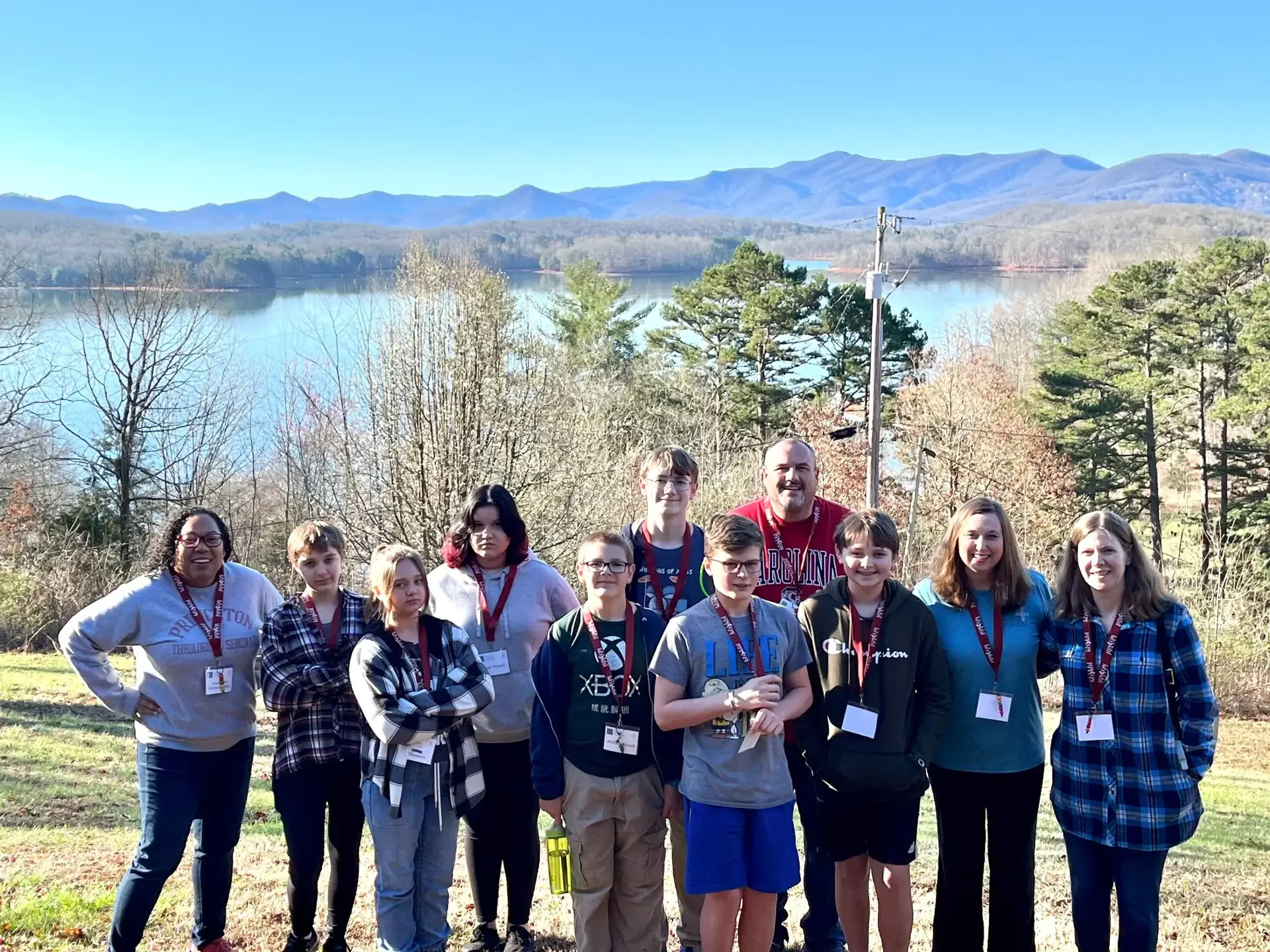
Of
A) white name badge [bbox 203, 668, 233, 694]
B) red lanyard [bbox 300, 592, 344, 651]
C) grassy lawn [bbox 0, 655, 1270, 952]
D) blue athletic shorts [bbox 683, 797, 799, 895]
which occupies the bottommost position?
grassy lawn [bbox 0, 655, 1270, 952]

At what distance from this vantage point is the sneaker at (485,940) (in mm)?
4191

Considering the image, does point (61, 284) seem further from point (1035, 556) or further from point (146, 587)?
point (146, 587)

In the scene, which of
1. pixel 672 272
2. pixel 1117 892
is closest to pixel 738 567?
pixel 1117 892

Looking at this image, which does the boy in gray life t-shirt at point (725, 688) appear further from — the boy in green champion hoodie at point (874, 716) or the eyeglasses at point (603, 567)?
the eyeglasses at point (603, 567)

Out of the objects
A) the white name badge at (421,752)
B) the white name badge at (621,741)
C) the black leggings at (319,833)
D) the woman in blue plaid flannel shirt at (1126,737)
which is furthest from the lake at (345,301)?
the woman in blue plaid flannel shirt at (1126,737)

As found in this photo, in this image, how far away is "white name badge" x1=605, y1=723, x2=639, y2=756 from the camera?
12.1ft

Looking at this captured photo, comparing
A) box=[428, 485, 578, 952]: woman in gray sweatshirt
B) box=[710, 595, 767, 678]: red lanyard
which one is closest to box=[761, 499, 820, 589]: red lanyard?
box=[710, 595, 767, 678]: red lanyard

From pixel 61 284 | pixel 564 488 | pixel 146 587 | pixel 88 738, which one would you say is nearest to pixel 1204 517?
pixel 564 488

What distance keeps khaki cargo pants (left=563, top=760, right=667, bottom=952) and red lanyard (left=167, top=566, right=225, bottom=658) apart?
1.45 metres

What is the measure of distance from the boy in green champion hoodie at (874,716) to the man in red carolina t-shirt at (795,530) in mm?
531

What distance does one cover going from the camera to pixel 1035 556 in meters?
28.6

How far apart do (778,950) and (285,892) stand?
2.37 meters

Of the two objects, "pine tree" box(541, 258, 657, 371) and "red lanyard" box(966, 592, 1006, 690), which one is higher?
"pine tree" box(541, 258, 657, 371)

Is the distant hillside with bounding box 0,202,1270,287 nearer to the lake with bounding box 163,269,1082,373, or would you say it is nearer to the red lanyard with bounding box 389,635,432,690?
the lake with bounding box 163,269,1082,373
